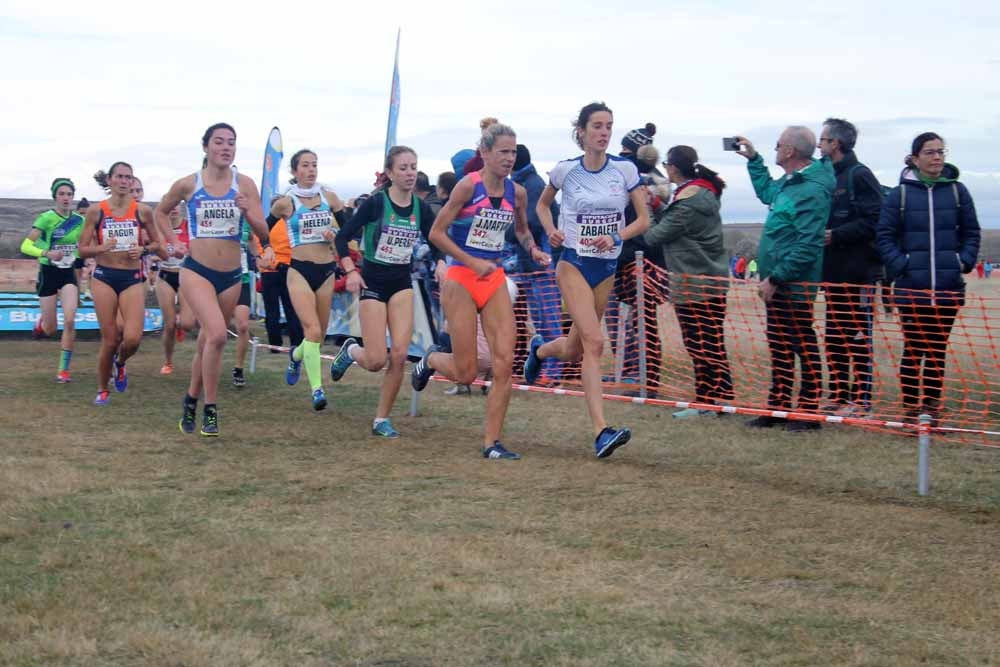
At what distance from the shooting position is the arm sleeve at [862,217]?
9188 mm

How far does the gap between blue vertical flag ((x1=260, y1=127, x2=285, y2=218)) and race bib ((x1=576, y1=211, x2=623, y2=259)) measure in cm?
1101

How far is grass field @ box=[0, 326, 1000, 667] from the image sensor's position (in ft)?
13.4

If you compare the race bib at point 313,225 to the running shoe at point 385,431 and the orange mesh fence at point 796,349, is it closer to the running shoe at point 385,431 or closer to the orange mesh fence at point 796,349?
the running shoe at point 385,431

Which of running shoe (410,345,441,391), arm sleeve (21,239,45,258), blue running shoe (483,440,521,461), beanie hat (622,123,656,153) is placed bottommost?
blue running shoe (483,440,521,461)

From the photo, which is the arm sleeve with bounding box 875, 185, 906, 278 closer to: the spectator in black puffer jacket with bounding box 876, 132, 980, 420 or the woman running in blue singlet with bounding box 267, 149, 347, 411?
the spectator in black puffer jacket with bounding box 876, 132, 980, 420

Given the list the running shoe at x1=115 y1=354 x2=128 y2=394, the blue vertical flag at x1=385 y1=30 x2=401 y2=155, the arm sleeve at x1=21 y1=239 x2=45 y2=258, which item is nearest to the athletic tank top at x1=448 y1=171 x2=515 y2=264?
the running shoe at x1=115 y1=354 x2=128 y2=394

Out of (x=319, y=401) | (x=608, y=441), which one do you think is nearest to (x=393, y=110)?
(x=319, y=401)

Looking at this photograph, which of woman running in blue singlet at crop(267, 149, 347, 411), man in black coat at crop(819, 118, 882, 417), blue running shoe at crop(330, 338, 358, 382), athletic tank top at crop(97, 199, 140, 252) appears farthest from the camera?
athletic tank top at crop(97, 199, 140, 252)

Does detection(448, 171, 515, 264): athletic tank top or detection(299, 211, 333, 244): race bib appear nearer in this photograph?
detection(448, 171, 515, 264): athletic tank top

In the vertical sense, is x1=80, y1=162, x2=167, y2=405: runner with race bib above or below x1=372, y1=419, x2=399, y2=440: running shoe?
above

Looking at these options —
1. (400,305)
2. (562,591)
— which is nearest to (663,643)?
(562,591)

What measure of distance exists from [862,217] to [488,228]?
316cm

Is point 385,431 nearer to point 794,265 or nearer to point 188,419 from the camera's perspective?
point 188,419

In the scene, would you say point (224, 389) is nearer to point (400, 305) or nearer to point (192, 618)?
point (400, 305)
